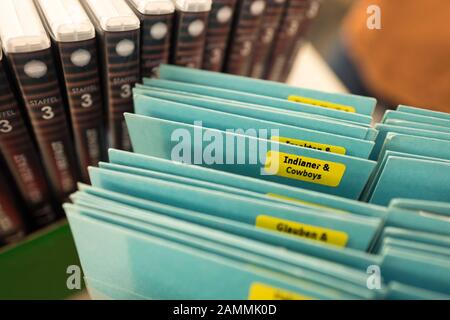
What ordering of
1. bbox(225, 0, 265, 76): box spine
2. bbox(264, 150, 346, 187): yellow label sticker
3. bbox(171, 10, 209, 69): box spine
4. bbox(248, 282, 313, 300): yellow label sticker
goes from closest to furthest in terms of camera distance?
bbox(248, 282, 313, 300): yellow label sticker
bbox(264, 150, 346, 187): yellow label sticker
bbox(171, 10, 209, 69): box spine
bbox(225, 0, 265, 76): box spine

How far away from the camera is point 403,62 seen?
152 centimetres

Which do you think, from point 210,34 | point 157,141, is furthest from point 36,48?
point 210,34

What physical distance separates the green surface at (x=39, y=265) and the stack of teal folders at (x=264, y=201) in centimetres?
15

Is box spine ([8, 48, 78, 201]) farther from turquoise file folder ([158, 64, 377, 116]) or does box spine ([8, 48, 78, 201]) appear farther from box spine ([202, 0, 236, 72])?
box spine ([202, 0, 236, 72])

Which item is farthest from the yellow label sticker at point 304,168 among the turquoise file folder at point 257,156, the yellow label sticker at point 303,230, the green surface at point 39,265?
the green surface at point 39,265

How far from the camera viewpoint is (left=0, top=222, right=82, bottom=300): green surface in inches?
25.5

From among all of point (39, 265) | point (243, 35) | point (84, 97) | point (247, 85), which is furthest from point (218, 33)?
point (39, 265)

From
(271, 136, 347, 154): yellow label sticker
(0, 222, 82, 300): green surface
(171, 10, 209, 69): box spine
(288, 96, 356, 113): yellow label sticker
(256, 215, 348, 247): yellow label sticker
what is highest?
(171, 10, 209, 69): box spine

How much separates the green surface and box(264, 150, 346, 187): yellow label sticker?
386 millimetres

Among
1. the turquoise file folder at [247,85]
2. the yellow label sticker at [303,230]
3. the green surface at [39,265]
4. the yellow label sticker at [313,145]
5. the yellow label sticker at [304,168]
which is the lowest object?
the green surface at [39,265]

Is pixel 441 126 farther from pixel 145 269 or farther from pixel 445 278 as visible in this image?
pixel 145 269

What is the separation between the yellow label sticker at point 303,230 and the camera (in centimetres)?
45

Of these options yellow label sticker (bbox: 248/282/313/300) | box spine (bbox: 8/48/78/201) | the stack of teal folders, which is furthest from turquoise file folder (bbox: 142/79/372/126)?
yellow label sticker (bbox: 248/282/313/300)

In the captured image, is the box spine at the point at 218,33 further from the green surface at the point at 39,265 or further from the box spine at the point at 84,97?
the green surface at the point at 39,265
